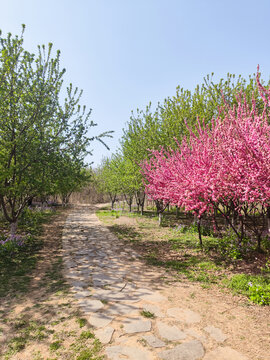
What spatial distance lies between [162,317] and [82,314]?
1390 millimetres

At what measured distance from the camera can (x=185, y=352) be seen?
2760 millimetres

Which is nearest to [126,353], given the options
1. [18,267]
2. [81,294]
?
[81,294]

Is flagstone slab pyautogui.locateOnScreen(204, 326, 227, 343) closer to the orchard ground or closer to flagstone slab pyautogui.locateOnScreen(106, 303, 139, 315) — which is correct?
the orchard ground

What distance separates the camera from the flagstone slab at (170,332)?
3.07 meters

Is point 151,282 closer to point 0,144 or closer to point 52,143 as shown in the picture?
point 52,143

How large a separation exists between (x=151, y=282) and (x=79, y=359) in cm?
275

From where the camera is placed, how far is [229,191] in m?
5.36

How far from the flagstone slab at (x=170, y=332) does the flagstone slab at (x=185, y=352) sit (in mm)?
165

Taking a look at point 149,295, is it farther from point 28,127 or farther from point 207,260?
point 28,127

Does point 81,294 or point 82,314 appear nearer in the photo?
point 82,314

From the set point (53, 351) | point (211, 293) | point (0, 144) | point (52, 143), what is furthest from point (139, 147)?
point (53, 351)

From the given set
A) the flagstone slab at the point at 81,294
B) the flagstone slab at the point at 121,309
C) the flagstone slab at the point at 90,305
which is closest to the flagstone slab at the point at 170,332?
the flagstone slab at the point at 121,309

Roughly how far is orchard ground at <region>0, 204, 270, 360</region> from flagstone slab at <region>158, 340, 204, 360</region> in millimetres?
522

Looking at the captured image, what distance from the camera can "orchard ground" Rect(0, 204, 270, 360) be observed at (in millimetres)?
2895
